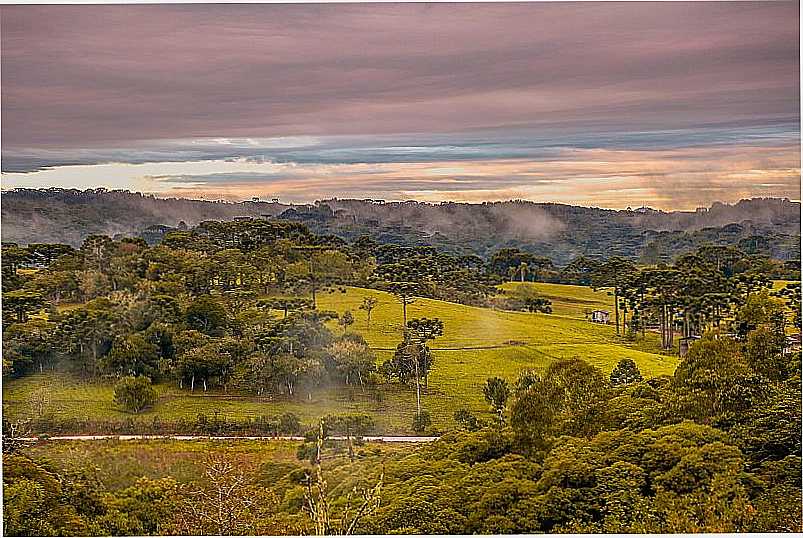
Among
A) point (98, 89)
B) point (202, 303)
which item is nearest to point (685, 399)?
point (202, 303)

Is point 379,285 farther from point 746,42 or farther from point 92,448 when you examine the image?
point 746,42

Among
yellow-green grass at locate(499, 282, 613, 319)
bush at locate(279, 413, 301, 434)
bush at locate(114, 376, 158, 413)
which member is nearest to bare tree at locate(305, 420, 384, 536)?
bush at locate(279, 413, 301, 434)

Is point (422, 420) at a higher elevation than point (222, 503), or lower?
higher

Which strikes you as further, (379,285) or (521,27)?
(379,285)

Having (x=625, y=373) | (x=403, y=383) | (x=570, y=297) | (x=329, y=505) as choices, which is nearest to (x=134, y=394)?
(x=329, y=505)

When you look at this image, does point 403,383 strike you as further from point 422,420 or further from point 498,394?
point 498,394

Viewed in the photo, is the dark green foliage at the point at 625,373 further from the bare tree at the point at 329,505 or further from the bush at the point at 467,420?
the bare tree at the point at 329,505
